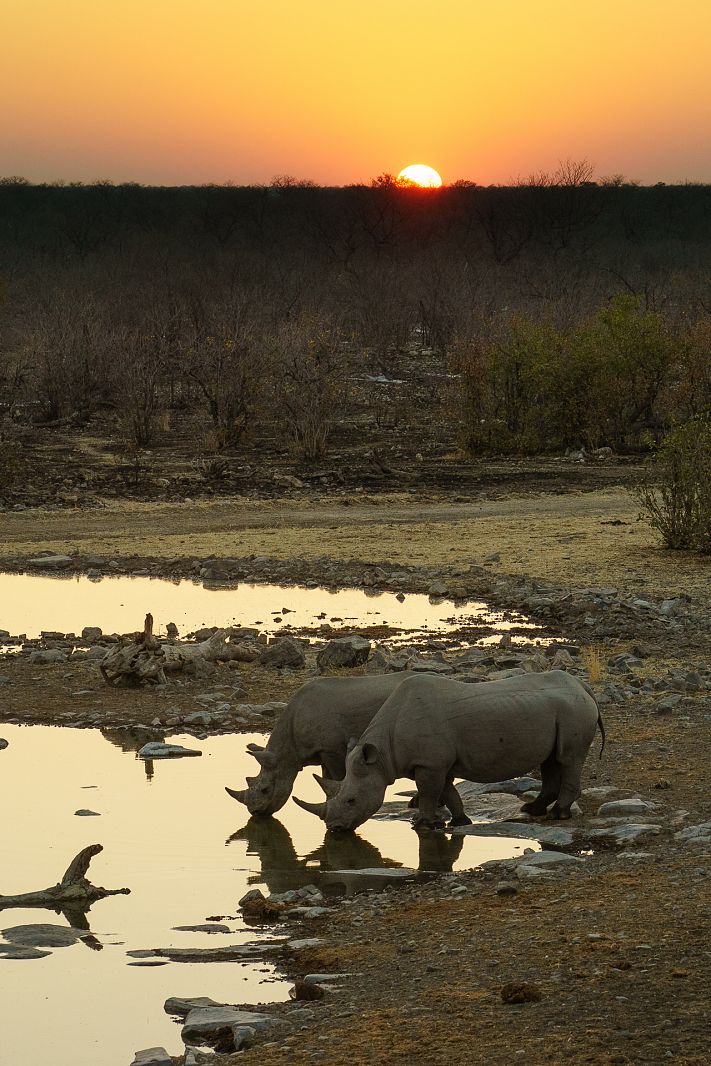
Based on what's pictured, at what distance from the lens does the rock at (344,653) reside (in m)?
12.2

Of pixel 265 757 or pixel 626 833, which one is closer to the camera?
pixel 626 833

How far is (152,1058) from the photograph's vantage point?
502cm

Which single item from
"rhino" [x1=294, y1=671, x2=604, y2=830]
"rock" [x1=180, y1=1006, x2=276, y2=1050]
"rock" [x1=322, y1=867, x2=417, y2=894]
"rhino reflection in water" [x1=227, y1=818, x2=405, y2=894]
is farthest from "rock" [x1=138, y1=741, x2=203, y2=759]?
"rock" [x1=180, y1=1006, x2=276, y2=1050]

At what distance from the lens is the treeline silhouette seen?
33.8 meters

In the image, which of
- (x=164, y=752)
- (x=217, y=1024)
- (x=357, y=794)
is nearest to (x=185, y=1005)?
(x=217, y=1024)

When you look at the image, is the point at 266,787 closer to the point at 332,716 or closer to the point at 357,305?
the point at 332,716

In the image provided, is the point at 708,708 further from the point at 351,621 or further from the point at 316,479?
the point at 316,479

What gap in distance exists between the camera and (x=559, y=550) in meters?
19.2

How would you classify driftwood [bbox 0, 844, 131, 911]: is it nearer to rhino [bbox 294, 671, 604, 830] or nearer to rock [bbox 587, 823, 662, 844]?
rhino [bbox 294, 671, 604, 830]

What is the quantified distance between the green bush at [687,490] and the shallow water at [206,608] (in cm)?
428

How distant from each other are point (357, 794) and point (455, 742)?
602 millimetres

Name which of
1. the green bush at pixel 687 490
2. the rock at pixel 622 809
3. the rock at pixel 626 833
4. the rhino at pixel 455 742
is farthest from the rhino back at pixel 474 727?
the green bush at pixel 687 490

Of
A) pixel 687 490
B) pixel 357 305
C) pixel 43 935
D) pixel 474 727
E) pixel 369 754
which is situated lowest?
pixel 43 935

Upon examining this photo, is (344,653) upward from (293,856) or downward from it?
upward
